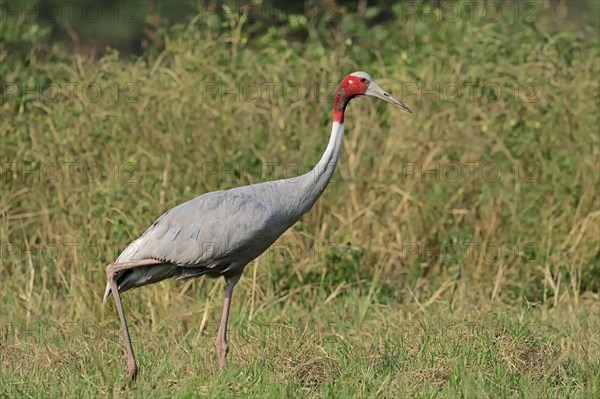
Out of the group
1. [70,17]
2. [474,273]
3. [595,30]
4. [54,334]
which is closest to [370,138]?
[474,273]

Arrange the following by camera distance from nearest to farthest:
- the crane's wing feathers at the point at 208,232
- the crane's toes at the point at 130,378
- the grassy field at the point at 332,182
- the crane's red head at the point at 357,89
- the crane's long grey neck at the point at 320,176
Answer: the crane's toes at the point at 130,378 < the crane's wing feathers at the point at 208,232 < the crane's long grey neck at the point at 320,176 < the crane's red head at the point at 357,89 < the grassy field at the point at 332,182

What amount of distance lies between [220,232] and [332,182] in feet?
7.76

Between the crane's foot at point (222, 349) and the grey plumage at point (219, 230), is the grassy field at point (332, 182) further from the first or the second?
the grey plumage at point (219, 230)

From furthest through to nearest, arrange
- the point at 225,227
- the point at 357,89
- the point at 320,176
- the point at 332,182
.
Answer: the point at 332,182 → the point at 357,89 → the point at 320,176 → the point at 225,227

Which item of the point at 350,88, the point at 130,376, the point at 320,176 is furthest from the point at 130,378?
the point at 350,88

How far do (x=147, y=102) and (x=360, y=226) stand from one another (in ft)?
6.07

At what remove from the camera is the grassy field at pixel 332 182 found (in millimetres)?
7117

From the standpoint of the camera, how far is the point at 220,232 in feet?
19.0

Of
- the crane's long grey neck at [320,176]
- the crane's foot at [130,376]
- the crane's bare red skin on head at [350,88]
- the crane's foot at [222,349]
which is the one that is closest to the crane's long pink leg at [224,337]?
the crane's foot at [222,349]

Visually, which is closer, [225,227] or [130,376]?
[130,376]

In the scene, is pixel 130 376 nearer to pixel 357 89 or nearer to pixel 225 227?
pixel 225 227

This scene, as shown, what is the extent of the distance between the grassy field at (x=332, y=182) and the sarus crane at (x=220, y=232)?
550 millimetres

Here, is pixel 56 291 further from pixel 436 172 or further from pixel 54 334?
pixel 436 172

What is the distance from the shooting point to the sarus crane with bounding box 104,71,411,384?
578cm
